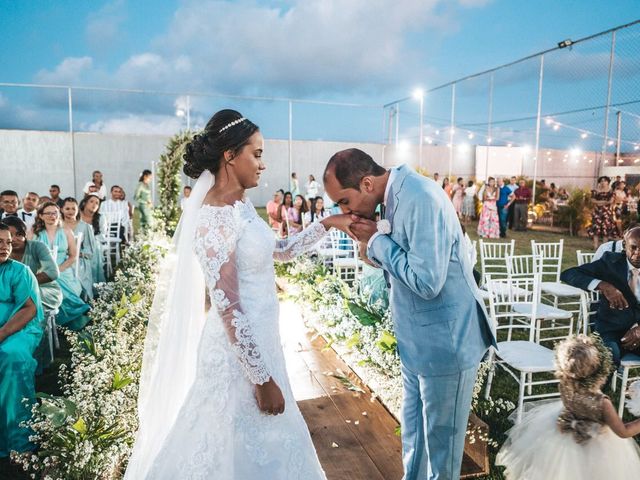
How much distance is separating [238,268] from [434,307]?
0.81m

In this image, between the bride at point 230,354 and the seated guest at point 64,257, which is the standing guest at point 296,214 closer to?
the seated guest at point 64,257

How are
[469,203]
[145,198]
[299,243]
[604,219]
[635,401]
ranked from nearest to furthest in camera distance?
1. [299,243]
2. [635,401]
3. [604,219]
4. [145,198]
5. [469,203]

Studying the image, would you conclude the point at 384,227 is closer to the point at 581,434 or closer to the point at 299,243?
the point at 299,243

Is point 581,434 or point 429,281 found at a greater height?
point 429,281

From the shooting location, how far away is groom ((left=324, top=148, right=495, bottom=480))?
1765 millimetres

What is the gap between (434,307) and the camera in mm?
1900

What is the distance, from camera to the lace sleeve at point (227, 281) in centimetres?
188

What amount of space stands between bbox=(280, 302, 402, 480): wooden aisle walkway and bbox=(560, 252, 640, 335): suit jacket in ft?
6.17

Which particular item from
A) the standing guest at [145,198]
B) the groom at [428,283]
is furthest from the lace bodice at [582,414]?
the standing guest at [145,198]

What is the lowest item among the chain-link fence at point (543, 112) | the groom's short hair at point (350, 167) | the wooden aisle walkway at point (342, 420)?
the wooden aisle walkway at point (342, 420)

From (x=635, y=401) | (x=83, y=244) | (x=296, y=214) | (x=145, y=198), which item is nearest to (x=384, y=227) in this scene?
(x=635, y=401)

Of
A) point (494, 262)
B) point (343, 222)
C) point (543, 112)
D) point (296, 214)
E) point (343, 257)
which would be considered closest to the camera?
point (343, 222)

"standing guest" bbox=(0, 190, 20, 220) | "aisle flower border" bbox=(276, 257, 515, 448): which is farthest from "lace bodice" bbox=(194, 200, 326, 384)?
"standing guest" bbox=(0, 190, 20, 220)

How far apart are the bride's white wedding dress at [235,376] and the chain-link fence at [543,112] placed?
12366 mm
